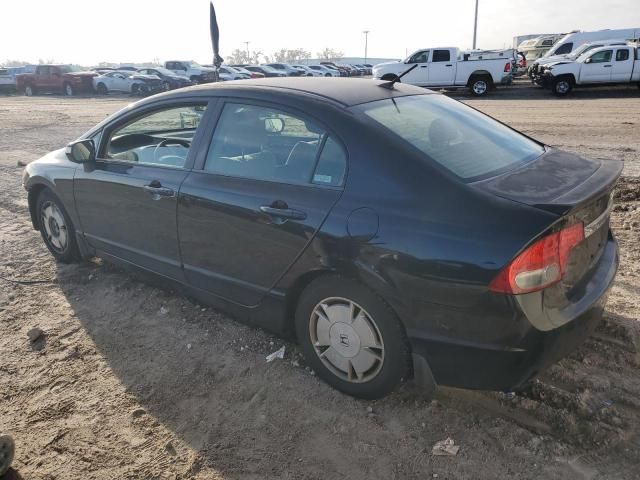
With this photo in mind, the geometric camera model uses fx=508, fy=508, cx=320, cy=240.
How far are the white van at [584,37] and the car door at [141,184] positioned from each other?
29166mm

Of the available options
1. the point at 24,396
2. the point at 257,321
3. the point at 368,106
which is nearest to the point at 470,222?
→ the point at 368,106

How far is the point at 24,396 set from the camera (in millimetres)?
3066

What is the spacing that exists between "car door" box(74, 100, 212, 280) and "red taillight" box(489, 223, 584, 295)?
7.23 feet

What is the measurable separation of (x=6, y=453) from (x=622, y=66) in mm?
23475

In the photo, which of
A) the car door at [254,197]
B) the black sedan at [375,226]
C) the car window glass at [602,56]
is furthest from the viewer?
the car window glass at [602,56]

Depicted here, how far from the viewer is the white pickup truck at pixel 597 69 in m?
19.9

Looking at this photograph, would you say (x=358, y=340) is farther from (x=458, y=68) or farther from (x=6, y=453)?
(x=458, y=68)

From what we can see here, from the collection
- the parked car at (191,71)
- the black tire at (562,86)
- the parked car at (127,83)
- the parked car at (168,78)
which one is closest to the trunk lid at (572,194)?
the black tire at (562,86)

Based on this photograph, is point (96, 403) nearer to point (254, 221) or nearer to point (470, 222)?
point (254, 221)

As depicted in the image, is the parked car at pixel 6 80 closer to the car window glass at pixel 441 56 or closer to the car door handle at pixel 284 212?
the car window glass at pixel 441 56

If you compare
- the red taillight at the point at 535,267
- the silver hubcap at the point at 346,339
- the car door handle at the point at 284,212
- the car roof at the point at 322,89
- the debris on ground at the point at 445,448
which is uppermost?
the car roof at the point at 322,89

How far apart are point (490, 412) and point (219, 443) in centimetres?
144

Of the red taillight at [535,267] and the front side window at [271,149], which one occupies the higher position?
the front side window at [271,149]

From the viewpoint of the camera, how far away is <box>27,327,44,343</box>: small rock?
361 cm
